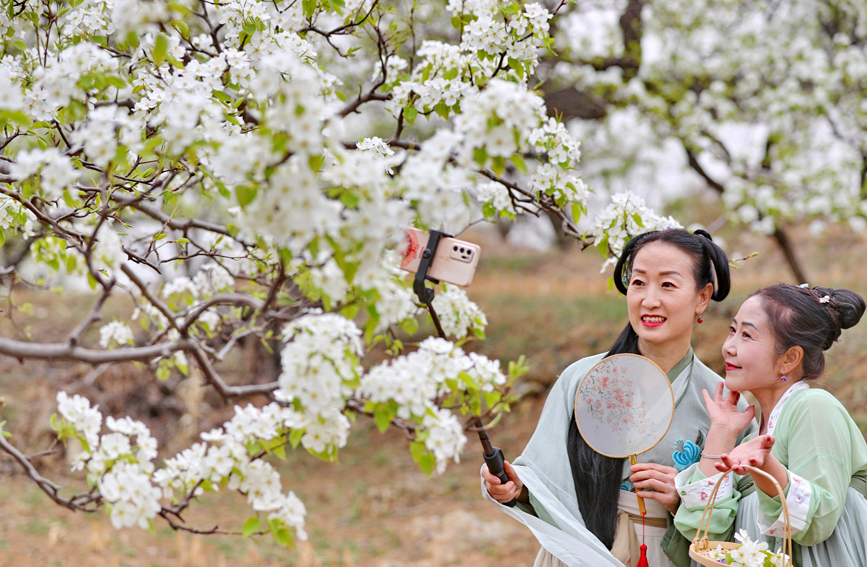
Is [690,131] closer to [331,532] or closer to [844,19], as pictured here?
[844,19]

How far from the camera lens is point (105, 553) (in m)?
5.04

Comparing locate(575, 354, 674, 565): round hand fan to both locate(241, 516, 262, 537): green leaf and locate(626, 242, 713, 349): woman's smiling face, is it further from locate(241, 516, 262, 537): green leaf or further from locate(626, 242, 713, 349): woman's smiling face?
locate(241, 516, 262, 537): green leaf

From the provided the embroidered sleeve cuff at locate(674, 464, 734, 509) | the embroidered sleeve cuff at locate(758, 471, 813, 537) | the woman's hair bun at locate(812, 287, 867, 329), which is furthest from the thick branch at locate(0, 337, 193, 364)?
the woman's hair bun at locate(812, 287, 867, 329)

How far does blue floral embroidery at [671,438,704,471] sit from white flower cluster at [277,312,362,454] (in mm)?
1188

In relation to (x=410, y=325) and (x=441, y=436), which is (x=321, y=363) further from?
(x=410, y=325)

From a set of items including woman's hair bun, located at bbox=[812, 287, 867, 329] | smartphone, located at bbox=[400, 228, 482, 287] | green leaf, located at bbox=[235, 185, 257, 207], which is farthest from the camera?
woman's hair bun, located at bbox=[812, 287, 867, 329]

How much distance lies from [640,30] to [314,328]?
22.0 feet

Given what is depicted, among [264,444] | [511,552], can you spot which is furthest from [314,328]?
[511,552]

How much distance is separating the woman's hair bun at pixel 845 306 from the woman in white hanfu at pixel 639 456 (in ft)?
0.88

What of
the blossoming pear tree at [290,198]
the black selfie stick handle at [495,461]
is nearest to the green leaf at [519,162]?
the blossoming pear tree at [290,198]

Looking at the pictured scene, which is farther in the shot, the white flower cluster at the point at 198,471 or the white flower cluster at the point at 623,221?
the white flower cluster at the point at 623,221

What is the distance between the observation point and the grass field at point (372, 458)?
5.19m

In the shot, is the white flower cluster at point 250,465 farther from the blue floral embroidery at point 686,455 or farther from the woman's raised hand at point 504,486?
the blue floral embroidery at point 686,455

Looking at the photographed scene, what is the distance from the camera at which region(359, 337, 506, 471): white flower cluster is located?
1.21 meters
